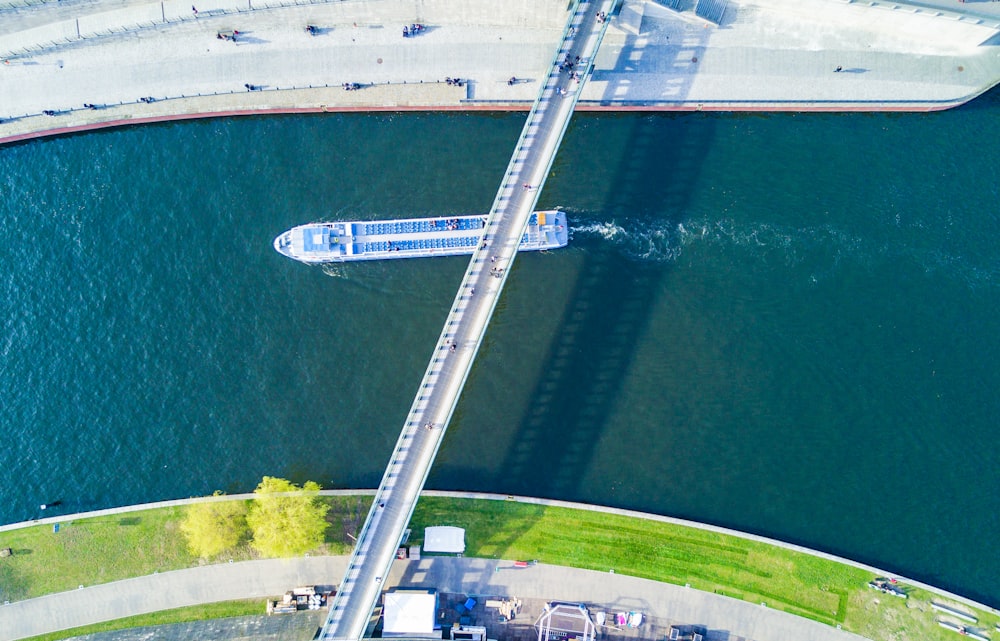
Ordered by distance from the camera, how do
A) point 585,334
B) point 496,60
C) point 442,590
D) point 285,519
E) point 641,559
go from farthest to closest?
point 496,60, point 585,334, point 641,559, point 442,590, point 285,519

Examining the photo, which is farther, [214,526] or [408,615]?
[214,526]

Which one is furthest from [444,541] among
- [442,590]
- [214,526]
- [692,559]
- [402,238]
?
[402,238]

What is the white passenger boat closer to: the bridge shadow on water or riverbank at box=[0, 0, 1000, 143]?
the bridge shadow on water

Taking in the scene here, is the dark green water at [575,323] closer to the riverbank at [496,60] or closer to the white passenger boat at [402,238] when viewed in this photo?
the white passenger boat at [402,238]

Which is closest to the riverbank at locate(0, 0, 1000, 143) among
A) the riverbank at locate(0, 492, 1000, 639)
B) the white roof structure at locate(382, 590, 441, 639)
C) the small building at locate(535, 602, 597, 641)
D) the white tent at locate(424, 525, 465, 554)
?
the riverbank at locate(0, 492, 1000, 639)

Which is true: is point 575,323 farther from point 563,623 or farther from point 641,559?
point 563,623

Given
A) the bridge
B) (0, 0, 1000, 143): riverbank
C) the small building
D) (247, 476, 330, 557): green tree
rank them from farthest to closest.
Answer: (0, 0, 1000, 143): riverbank, the small building, (247, 476, 330, 557): green tree, the bridge
